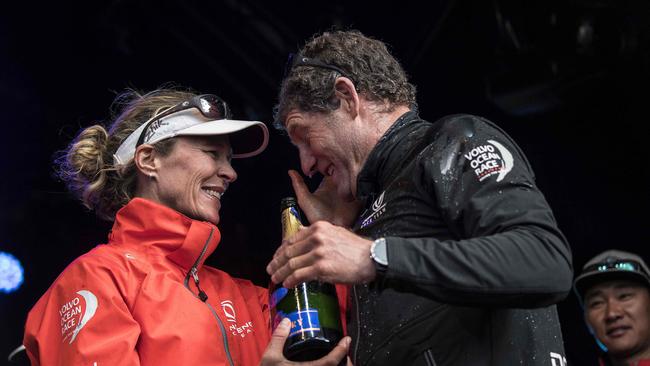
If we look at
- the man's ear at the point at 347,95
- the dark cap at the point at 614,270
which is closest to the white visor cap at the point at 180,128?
the man's ear at the point at 347,95

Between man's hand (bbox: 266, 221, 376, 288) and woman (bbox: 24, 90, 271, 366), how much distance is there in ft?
2.14

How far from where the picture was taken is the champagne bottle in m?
1.91

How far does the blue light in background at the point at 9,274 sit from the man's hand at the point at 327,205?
1.58 metres

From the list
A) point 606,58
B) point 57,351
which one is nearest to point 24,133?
point 57,351

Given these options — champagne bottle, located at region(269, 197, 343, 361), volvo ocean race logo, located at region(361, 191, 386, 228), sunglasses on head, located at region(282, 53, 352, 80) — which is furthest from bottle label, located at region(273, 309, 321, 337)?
sunglasses on head, located at region(282, 53, 352, 80)

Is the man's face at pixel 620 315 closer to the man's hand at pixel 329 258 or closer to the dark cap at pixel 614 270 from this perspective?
the dark cap at pixel 614 270

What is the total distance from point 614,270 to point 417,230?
2.16 m

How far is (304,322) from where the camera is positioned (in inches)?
75.8

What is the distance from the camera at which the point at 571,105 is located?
13.9 feet

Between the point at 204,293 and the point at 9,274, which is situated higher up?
the point at 204,293

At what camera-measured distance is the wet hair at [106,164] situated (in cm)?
269

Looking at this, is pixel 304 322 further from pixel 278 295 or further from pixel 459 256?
pixel 459 256

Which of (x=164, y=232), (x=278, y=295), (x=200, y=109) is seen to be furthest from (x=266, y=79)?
(x=278, y=295)

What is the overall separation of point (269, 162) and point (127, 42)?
95 centimetres
